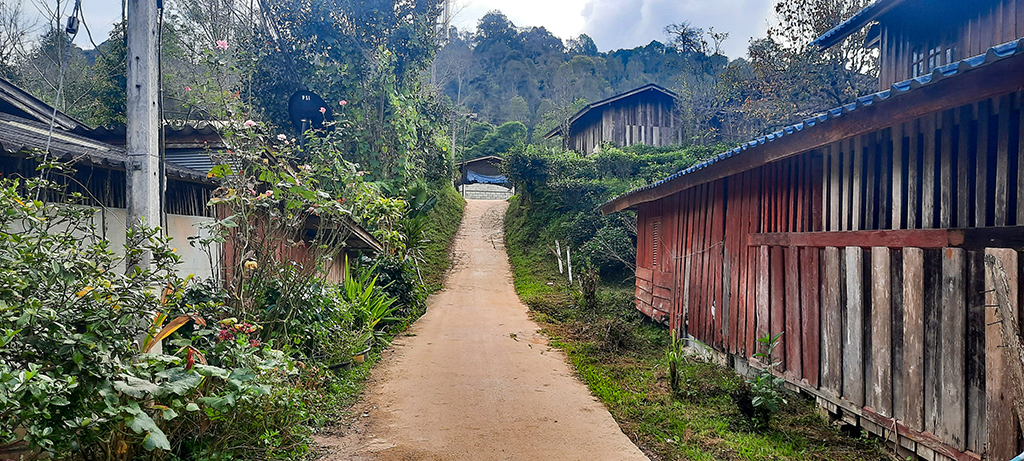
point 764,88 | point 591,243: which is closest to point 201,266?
point 591,243

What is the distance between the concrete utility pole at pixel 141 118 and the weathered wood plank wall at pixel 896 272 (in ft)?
18.3

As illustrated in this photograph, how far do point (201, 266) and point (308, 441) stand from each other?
346cm

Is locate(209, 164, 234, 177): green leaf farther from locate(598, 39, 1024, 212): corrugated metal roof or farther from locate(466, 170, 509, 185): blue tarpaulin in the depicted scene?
locate(466, 170, 509, 185): blue tarpaulin

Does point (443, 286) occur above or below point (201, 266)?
below

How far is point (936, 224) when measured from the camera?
12.9 ft

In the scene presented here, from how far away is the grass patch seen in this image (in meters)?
17.3

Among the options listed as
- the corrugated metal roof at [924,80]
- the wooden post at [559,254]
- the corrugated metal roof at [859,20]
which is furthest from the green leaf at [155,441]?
the wooden post at [559,254]

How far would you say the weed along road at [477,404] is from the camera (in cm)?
477

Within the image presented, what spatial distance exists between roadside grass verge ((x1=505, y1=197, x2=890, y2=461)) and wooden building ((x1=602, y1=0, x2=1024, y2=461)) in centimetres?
31

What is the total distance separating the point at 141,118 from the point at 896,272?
5771mm

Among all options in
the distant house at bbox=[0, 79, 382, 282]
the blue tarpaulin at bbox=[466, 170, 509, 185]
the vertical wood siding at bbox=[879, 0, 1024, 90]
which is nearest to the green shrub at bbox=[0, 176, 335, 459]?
the distant house at bbox=[0, 79, 382, 282]

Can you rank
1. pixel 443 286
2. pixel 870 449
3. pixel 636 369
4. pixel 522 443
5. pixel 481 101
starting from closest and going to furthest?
pixel 870 449
pixel 522 443
pixel 636 369
pixel 443 286
pixel 481 101

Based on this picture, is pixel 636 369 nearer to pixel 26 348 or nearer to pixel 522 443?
pixel 522 443

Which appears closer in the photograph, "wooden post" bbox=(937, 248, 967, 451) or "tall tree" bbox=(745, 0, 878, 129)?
"wooden post" bbox=(937, 248, 967, 451)
